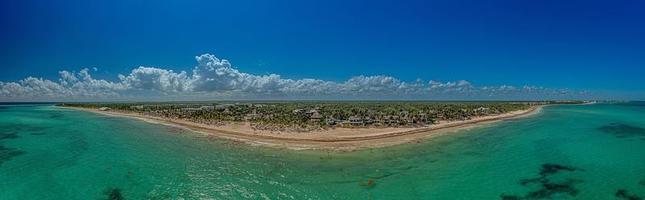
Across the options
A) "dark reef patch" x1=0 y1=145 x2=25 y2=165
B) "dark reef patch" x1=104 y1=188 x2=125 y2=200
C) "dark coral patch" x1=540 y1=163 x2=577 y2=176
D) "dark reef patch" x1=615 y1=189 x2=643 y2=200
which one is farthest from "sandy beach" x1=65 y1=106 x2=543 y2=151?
"dark reef patch" x1=615 y1=189 x2=643 y2=200

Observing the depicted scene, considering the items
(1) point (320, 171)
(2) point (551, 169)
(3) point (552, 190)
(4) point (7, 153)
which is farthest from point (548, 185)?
(4) point (7, 153)

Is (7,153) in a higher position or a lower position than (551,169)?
higher

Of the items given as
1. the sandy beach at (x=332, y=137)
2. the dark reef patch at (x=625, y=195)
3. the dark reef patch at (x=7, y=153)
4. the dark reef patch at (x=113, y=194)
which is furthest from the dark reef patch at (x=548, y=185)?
the dark reef patch at (x=7, y=153)

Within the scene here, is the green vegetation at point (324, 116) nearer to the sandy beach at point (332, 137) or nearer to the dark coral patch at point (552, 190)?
the sandy beach at point (332, 137)

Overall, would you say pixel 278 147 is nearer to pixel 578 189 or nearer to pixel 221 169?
pixel 221 169

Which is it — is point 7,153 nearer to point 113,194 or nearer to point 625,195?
point 113,194

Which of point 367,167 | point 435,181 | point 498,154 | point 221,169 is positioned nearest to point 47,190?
point 221,169
